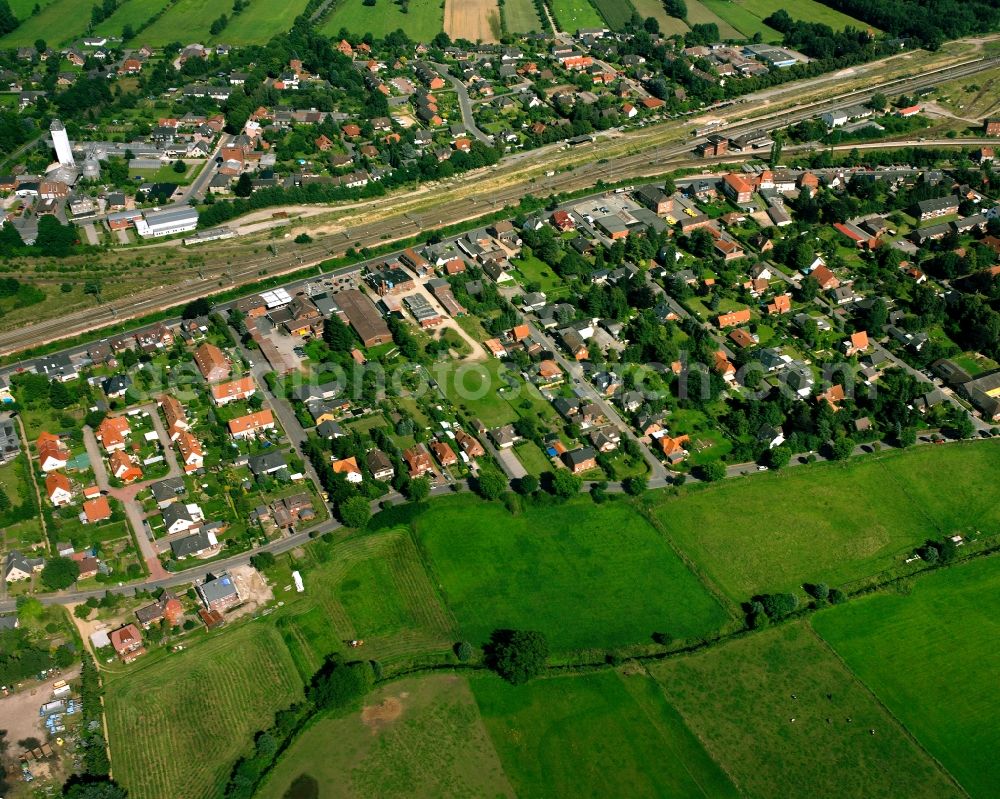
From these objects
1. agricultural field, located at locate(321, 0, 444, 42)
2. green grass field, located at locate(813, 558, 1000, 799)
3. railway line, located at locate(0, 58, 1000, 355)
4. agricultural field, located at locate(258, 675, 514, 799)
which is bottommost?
green grass field, located at locate(813, 558, 1000, 799)

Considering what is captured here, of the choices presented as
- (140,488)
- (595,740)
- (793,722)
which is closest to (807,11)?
(793,722)

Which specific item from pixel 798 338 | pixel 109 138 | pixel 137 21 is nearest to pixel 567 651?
pixel 798 338

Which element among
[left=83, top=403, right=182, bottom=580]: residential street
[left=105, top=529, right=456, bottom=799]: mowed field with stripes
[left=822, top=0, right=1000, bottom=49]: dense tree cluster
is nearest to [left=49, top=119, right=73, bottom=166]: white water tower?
[left=83, top=403, right=182, bottom=580]: residential street

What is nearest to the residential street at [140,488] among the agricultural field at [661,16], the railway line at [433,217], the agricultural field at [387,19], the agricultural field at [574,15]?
the railway line at [433,217]

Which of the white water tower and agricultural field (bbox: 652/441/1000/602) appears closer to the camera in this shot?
agricultural field (bbox: 652/441/1000/602)

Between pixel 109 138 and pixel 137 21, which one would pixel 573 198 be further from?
pixel 137 21

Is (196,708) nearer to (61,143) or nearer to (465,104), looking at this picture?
(61,143)

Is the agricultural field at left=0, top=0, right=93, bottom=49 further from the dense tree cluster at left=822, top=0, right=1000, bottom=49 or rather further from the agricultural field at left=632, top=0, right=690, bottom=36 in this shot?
the dense tree cluster at left=822, top=0, right=1000, bottom=49
